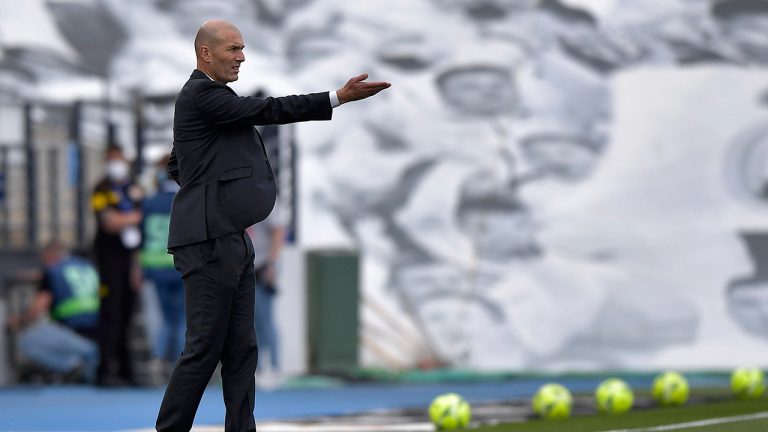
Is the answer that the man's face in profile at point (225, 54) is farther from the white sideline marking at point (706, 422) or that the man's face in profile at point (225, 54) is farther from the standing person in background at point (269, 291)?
the standing person in background at point (269, 291)

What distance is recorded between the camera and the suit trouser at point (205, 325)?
5.30 meters

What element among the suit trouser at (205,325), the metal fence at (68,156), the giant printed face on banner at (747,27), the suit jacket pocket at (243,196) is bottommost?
the suit trouser at (205,325)

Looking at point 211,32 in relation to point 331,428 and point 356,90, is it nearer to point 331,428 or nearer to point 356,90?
point 356,90

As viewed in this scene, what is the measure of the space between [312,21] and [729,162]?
13.4 ft

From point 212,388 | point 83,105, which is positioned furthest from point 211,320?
point 83,105

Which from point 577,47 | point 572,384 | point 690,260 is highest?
point 577,47

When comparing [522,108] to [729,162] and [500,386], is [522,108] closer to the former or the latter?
[729,162]

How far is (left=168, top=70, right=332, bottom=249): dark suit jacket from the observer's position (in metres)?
5.25

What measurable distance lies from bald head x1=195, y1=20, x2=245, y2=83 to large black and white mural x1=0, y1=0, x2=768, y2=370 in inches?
337

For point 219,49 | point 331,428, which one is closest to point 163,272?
point 331,428

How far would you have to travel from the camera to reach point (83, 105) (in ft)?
45.3

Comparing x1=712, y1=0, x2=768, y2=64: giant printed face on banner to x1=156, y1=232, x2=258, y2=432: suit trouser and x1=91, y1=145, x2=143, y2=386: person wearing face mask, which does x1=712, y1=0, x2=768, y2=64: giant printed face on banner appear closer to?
x1=91, y1=145, x2=143, y2=386: person wearing face mask

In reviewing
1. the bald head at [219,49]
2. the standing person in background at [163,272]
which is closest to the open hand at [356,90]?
the bald head at [219,49]

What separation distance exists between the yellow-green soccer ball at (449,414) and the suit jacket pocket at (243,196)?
9.12 feet
